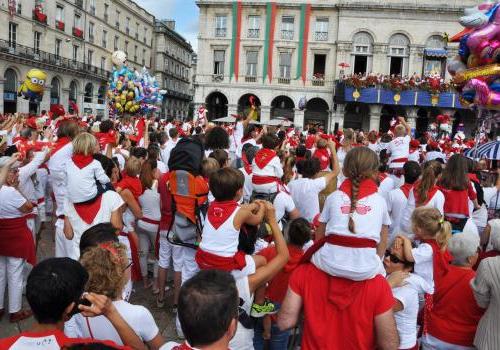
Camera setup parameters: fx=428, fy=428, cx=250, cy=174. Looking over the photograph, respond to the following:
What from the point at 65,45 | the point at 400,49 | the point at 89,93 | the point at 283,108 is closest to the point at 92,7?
the point at 65,45

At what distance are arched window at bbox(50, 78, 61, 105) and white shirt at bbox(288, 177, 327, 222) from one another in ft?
118

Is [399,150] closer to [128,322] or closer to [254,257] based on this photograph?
[254,257]

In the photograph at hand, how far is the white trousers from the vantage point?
4281 mm

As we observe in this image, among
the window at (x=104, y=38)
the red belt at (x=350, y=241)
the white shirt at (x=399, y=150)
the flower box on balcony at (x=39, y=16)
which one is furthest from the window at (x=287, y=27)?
the red belt at (x=350, y=241)

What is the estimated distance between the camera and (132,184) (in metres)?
5.05

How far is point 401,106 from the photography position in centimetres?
3064

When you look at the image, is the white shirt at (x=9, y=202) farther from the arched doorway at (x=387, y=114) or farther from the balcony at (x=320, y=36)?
the arched doorway at (x=387, y=114)

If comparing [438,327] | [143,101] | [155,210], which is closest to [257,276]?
[438,327]

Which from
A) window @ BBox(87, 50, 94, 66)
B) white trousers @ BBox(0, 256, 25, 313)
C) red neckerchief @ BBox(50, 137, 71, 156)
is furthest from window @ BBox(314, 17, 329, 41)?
white trousers @ BBox(0, 256, 25, 313)

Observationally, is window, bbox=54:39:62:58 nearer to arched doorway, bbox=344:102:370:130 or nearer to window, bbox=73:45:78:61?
window, bbox=73:45:78:61

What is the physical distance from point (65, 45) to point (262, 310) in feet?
133

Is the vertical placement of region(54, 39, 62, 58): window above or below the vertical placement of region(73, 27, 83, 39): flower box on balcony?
below

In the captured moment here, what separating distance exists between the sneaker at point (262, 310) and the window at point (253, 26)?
30.4m

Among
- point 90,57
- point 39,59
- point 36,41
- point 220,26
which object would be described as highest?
point 220,26
